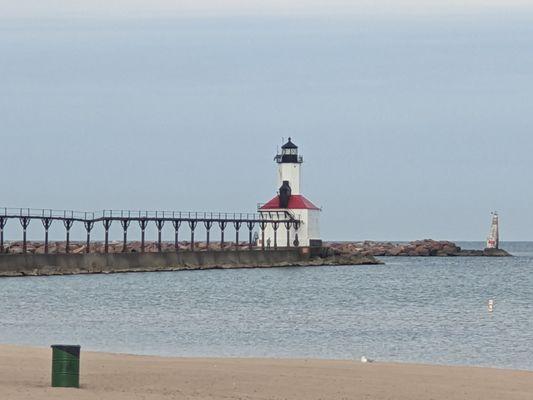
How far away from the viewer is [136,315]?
4056 centimetres

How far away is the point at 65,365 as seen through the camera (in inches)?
702

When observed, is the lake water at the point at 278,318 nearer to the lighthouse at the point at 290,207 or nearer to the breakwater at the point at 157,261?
the breakwater at the point at 157,261

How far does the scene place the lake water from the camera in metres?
29.2

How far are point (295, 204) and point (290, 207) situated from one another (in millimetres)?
464

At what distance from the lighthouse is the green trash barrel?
78.4 m

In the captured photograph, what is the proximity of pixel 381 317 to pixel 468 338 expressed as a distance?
323 inches

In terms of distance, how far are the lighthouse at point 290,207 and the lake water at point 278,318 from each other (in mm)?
26243

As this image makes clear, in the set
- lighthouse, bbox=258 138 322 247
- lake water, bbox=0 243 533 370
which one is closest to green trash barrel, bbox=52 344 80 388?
lake water, bbox=0 243 533 370

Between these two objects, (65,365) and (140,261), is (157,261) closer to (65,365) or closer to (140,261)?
(140,261)

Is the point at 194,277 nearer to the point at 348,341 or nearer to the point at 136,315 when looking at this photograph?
the point at 136,315

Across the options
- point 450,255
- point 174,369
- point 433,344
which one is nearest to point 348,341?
point 433,344

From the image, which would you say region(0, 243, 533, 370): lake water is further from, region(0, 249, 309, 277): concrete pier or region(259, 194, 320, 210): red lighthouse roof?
region(259, 194, 320, 210): red lighthouse roof

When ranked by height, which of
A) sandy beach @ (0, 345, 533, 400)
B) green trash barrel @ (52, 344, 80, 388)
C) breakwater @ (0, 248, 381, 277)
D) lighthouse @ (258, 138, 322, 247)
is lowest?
sandy beach @ (0, 345, 533, 400)

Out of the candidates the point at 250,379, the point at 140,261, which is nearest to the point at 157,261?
the point at 140,261
